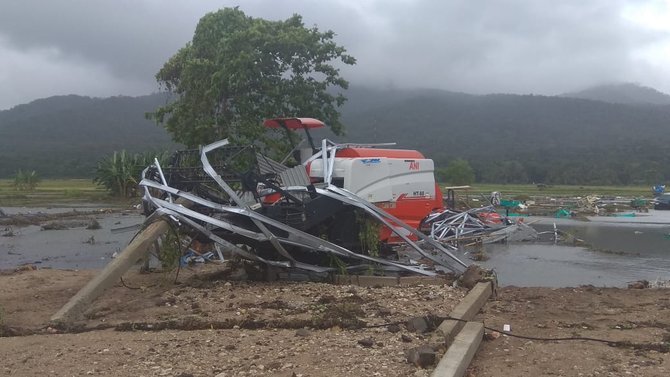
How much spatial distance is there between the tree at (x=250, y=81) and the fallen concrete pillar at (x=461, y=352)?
12283mm

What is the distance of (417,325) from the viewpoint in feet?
20.5

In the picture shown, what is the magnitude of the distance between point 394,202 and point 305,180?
2.19 meters

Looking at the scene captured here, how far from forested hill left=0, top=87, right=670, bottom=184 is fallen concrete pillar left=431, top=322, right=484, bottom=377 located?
67243 millimetres

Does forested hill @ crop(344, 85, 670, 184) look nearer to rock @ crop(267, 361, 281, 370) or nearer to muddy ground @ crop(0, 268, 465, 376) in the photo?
muddy ground @ crop(0, 268, 465, 376)

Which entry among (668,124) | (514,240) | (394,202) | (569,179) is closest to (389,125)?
(569,179)

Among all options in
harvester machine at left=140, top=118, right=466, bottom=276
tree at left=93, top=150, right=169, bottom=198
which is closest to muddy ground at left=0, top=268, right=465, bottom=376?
harvester machine at left=140, top=118, right=466, bottom=276

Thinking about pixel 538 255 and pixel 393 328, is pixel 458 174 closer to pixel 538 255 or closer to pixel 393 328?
pixel 538 255

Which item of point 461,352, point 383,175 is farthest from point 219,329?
point 383,175

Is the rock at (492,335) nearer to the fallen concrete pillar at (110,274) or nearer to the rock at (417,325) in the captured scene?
the rock at (417,325)

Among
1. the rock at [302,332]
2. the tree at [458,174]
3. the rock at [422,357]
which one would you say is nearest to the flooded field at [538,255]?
the rock at [302,332]

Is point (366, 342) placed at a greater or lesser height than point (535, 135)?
lesser

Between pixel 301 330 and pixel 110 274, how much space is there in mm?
2546

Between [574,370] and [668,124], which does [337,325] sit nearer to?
[574,370]

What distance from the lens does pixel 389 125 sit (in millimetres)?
103000
